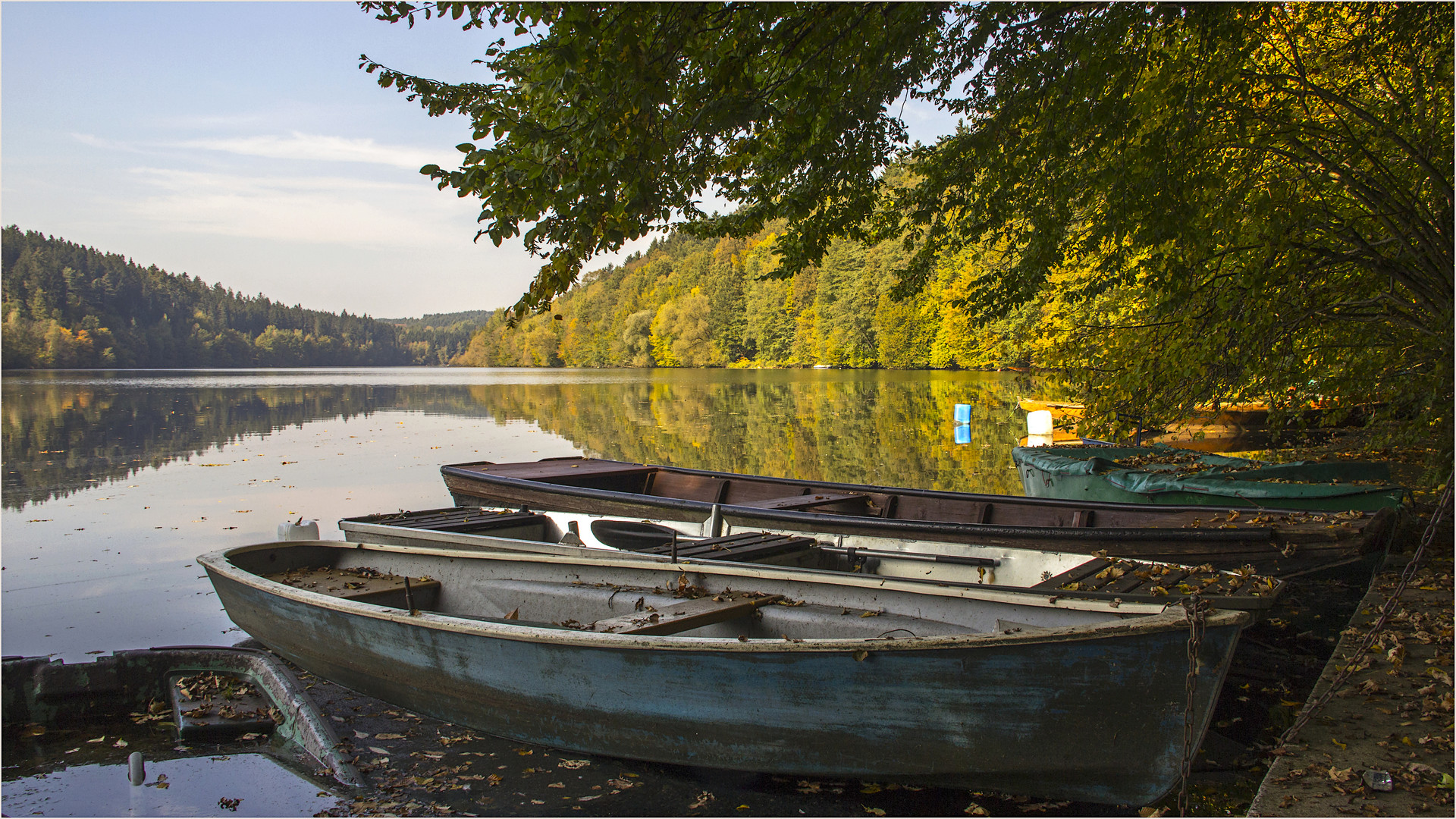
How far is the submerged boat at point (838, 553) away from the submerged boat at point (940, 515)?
147 mm

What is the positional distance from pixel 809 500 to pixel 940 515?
1.23 m

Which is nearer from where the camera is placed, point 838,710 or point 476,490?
point 838,710

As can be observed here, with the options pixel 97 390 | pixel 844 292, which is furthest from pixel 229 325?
pixel 844 292

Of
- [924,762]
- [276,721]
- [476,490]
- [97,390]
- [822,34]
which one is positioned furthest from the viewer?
[97,390]

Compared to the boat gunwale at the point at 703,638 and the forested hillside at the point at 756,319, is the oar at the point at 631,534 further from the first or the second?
the forested hillside at the point at 756,319

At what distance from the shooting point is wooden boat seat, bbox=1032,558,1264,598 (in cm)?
461

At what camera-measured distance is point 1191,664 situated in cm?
369

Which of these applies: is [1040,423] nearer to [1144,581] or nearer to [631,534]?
[631,534]

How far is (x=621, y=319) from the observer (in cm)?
10525

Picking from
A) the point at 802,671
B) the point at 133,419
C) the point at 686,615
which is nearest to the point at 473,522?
the point at 686,615

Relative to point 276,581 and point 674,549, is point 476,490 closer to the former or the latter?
point 276,581

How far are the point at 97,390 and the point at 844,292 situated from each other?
51.0m

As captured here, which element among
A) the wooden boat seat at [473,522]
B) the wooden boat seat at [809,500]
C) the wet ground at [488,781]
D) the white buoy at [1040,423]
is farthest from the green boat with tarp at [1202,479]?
the white buoy at [1040,423]

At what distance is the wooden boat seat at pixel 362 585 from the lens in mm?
6102
